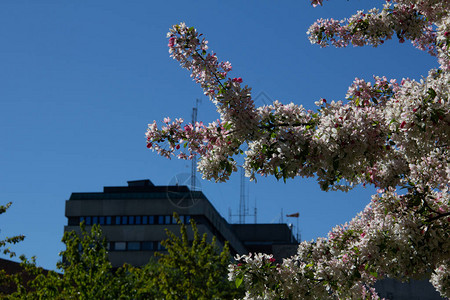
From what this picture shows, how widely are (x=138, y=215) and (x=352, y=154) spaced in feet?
274

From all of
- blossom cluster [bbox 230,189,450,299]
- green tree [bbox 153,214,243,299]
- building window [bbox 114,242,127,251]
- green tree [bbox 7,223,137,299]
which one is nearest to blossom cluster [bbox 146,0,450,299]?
blossom cluster [bbox 230,189,450,299]

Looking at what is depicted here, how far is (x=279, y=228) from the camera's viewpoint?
130m

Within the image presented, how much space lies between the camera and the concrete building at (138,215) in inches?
3452

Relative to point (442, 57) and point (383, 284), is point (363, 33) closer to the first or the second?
point (442, 57)

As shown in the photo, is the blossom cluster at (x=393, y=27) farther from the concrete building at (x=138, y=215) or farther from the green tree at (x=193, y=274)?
the concrete building at (x=138, y=215)

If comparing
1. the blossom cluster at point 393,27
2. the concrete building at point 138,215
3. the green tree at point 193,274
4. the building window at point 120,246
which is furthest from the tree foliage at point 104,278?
the building window at point 120,246

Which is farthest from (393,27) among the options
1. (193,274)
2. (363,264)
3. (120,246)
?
(120,246)

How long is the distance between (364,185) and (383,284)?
6448cm

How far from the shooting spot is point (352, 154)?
25.7 feet

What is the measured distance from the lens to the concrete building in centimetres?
8769

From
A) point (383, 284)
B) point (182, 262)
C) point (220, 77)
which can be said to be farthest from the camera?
point (383, 284)

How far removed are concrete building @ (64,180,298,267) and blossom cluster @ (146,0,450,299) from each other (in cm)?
7590

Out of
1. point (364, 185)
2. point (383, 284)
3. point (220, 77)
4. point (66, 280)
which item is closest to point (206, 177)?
point (220, 77)

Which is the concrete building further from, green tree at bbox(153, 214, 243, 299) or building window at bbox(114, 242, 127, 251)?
green tree at bbox(153, 214, 243, 299)
